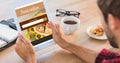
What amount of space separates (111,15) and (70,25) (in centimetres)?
53

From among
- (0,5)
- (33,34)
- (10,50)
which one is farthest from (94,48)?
(0,5)

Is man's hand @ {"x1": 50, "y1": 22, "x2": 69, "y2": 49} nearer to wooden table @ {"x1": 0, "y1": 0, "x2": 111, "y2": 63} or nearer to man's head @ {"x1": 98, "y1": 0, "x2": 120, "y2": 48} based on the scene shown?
wooden table @ {"x1": 0, "y1": 0, "x2": 111, "y2": 63}

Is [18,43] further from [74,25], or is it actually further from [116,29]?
[116,29]

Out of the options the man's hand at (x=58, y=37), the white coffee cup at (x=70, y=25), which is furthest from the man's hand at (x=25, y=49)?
the white coffee cup at (x=70, y=25)

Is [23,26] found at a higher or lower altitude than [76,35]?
higher

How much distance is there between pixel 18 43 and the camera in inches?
44.9

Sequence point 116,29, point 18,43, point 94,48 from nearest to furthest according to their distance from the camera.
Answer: point 116,29 → point 18,43 → point 94,48

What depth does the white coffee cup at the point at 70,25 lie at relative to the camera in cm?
129

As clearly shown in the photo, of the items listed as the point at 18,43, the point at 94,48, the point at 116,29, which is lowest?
the point at 94,48

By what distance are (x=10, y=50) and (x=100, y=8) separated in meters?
0.59

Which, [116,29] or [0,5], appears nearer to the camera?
[116,29]

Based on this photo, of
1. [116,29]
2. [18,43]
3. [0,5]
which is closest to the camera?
[116,29]

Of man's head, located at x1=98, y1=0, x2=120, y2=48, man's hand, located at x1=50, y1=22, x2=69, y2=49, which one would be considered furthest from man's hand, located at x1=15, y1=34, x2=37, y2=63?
man's head, located at x1=98, y1=0, x2=120, y2=48

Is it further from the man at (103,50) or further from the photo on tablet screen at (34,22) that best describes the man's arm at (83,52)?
the photo on tablet screen at (34,22)
